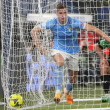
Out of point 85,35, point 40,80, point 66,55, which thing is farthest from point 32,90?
point 85,35

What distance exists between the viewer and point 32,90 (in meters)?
4.59

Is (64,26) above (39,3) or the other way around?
the other way around

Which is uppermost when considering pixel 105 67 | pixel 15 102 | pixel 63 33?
pixel 63 33

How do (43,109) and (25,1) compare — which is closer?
(43,109)

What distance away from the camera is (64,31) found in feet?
12.7

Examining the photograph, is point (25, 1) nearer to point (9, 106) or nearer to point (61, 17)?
point (61, 17)

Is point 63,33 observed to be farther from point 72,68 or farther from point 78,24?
point 72,68

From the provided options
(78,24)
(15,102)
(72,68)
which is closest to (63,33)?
(78,24)

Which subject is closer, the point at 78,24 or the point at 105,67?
the point at 78,24

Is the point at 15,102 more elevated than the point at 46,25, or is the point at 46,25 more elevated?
the point at 46,25

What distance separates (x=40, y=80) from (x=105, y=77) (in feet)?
3.86

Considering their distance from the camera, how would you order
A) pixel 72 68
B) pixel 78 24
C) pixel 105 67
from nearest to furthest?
pixel 78 24, pixel 72 68, pixel 105 67

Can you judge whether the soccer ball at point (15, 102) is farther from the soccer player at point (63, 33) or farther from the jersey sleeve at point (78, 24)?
the jersey sleeve at point (78, 24)

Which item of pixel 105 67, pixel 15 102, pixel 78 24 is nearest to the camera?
pixel 15 102
